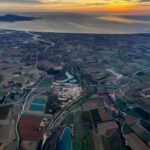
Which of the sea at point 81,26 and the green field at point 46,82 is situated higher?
the green field at point 46,82

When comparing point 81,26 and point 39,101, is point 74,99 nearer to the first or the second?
point 39,101

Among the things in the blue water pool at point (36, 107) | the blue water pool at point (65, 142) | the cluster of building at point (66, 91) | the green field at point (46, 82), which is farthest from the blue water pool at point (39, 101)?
the blue water pool at point (65, 142)

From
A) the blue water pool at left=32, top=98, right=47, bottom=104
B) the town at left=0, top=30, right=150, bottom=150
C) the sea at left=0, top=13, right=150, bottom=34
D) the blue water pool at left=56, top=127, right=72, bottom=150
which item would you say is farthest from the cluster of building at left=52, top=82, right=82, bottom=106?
the sea at left=0, top=13, right=150, bottom=34

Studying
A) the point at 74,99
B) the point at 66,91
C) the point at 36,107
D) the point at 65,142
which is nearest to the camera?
the point at 65,142

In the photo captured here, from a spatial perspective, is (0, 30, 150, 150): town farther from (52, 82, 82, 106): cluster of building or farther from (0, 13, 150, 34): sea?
(0, 13, 150, 34): sea

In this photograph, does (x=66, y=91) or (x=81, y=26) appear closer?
(x=66, y=91)

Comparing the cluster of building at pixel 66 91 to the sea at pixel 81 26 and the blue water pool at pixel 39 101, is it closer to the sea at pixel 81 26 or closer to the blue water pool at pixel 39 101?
the blue water pool at pixel 39 101

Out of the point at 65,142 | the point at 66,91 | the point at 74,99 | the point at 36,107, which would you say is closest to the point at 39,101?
the point at 36,107

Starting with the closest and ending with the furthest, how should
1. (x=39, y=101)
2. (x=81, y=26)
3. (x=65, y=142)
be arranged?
(x=65, y=142) < (x=39, y=101) < (x=81, y=26)
